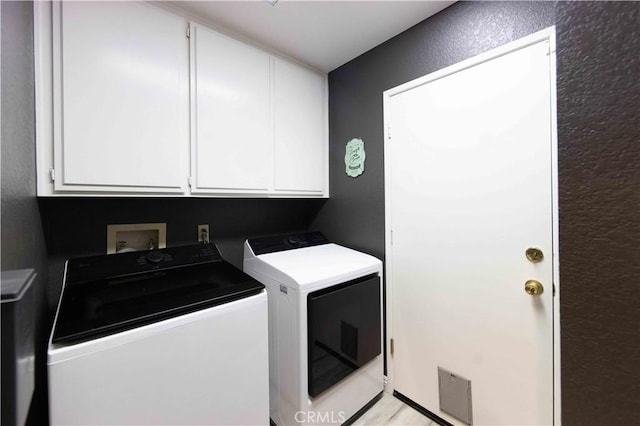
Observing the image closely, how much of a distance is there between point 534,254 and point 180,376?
1.61 meters

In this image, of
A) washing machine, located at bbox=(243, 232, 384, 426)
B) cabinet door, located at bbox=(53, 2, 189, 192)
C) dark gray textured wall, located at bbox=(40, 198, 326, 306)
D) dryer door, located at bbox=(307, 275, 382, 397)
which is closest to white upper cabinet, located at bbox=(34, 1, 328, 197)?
cabinet door, located at bbox=(53, 2, 189, 192)

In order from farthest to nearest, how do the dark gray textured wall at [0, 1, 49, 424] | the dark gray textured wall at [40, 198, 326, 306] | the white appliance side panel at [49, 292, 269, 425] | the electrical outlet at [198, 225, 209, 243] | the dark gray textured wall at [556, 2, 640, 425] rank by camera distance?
the electrical outlet at [198, 225, 209, 243], the dark gray textured wall at [40, 198, 326, 306], the white appliance side panel at [49, 292, 269, 425], the dark gray textured wall at [0, 1, 49, 424], the dark gray textured wall at [556, 2, 640, 425]

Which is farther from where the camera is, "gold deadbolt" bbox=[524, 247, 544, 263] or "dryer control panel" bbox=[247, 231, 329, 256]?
"dryer control panel" bbox=[247, 231, 329, 256]

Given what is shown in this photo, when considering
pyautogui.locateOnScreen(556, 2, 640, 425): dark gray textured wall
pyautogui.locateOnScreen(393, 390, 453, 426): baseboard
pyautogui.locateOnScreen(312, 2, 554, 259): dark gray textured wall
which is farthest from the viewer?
pyautogui.locateOnScreen(393, 390, 453, 426): baseboard

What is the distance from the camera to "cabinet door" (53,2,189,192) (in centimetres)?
109

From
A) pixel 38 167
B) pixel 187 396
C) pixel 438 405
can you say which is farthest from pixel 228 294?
pixel 438 405

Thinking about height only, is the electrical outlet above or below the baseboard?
above

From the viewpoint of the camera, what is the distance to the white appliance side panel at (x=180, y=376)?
820 mm

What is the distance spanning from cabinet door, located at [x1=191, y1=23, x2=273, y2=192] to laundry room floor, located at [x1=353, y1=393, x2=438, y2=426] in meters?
1.59

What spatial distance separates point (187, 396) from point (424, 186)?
156 cm

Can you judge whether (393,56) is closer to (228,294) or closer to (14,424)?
(228,294)

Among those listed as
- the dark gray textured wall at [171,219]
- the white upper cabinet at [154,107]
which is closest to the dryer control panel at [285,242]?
the dark gray textured wall at [171,219]

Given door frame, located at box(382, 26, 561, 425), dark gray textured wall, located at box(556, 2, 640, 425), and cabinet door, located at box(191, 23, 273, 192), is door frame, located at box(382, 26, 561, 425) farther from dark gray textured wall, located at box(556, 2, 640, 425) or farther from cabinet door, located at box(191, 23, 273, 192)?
cabinet door, located at box(191, 23, 273, 192)

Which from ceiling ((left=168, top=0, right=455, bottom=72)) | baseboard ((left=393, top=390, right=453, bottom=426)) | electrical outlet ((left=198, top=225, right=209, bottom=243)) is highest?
ceiling ((left=168, top=0, right=455, bottom=72))
